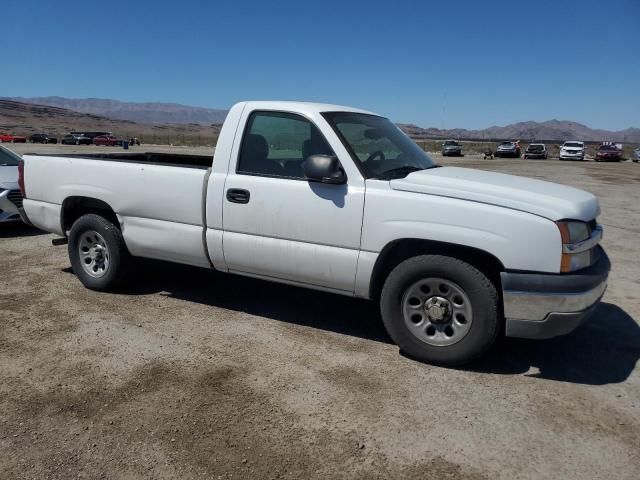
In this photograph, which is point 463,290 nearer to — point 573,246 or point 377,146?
point 573,246

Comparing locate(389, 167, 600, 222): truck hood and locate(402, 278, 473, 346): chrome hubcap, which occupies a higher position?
locate(389, 167, 600, 222): truck hood

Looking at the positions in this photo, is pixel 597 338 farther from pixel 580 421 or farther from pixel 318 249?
pixel 318 249

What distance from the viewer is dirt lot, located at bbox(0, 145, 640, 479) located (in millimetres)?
2809

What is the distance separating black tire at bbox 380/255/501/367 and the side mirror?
82 centimetres

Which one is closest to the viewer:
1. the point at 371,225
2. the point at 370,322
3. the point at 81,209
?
the point at 371,225

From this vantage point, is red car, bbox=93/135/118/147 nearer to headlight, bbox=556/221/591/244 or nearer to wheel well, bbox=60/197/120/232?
wheel well, bbox=60/197/120/232

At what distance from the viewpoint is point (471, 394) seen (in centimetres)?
354

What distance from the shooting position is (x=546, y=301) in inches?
139

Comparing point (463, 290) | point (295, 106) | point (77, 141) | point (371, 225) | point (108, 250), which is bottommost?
point (77, 141)

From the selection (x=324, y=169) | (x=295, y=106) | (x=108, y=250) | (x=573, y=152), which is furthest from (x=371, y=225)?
(x=573, y=152)

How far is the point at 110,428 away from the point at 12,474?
1.77 ft

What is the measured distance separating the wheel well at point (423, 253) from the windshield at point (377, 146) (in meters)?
0.56

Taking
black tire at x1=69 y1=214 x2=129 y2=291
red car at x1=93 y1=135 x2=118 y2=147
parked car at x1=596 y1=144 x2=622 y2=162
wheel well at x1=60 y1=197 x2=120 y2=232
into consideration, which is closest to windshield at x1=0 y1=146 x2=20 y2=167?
wheel well at x1=60 y1=197 x2=120 y2=232

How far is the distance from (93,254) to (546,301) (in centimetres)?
440
